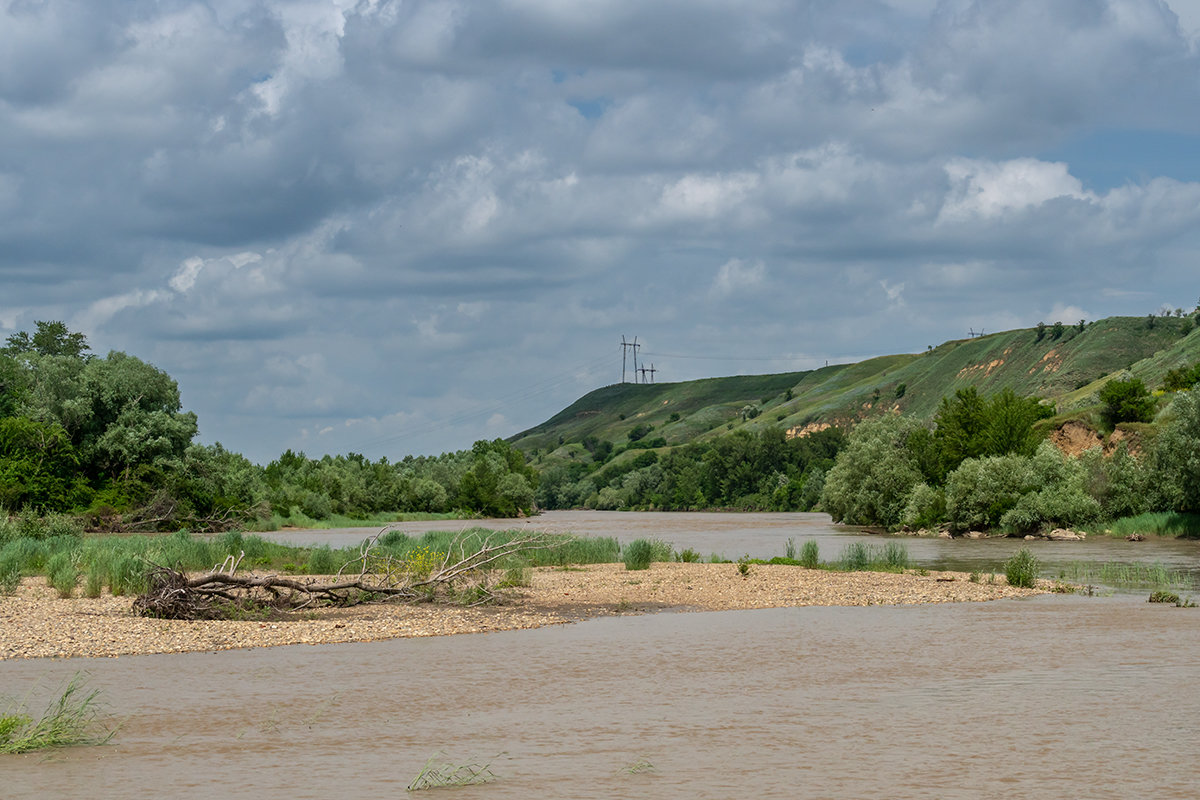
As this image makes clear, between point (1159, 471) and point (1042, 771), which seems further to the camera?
point (1159, 471)

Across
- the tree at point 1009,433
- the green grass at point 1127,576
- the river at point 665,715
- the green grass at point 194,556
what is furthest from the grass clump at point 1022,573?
the tree at point 1009,433

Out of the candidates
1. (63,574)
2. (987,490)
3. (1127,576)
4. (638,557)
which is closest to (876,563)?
(1127,576)

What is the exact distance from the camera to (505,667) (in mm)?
19406

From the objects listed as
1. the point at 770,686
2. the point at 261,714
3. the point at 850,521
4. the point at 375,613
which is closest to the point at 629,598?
the point at 375,613

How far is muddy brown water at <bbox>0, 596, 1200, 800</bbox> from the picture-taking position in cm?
1178

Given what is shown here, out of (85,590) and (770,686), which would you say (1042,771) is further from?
(85,590)

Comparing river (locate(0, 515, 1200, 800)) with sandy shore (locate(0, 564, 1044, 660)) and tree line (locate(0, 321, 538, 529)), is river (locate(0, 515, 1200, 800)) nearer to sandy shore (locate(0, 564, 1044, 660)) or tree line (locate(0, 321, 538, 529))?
sandy shore (locate(0, 564, 1044, 660))

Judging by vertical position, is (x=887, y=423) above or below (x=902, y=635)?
above

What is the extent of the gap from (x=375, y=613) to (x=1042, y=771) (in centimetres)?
1736

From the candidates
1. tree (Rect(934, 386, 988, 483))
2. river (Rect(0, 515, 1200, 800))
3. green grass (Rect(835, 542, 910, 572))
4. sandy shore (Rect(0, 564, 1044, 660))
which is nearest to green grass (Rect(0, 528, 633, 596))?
sandy shore (Rect(0, 564, 1044, 660))

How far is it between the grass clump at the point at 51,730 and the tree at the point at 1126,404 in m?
77.6

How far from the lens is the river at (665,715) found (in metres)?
11.8

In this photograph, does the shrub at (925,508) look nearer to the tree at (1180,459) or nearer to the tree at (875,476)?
the tree at (875,476)

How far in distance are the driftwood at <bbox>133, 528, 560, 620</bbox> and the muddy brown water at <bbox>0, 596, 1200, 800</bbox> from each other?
364 centimetres
